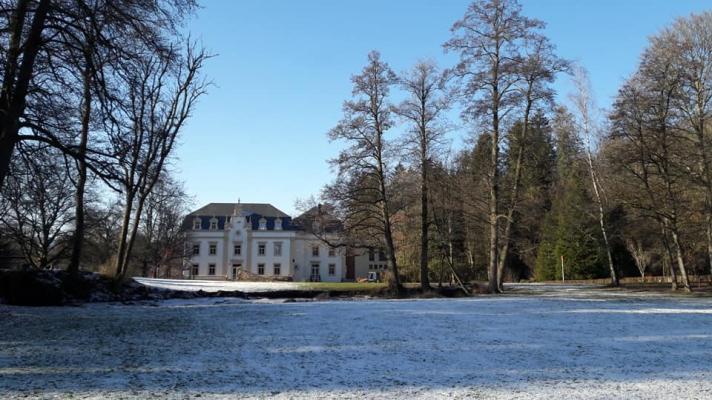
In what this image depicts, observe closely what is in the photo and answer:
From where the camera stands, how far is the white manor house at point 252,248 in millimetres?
73188

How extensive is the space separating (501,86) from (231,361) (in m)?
21.6

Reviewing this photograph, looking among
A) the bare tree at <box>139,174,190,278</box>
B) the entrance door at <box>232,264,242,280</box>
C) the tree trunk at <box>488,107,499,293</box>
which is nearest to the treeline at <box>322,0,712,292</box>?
the tree trunk at <box>488,107,499,293</box>

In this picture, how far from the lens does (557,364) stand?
30.0 feet

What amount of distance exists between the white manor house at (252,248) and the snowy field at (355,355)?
58146 millimetres

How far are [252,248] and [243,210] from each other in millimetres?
5955

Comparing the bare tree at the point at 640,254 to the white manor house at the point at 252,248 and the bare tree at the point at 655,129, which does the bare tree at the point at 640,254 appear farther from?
the white manor house at the point at 252,248

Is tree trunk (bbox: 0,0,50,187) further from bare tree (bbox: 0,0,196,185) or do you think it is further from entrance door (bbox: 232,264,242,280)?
entrance door (bbox: 232,264,242,280)

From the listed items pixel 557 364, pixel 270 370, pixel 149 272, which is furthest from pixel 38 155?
pixel 149 272

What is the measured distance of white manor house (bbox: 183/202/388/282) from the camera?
7319cm

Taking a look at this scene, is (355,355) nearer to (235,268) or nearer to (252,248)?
(235,268)

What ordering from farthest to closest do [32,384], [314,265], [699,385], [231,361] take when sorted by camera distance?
1. [314,265]
2. [231,361]
3. [699,385]
4. [32,384]

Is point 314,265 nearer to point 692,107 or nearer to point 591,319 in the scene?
point 692,107

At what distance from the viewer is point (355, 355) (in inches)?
379

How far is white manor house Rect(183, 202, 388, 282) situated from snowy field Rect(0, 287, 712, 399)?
58.1 m
